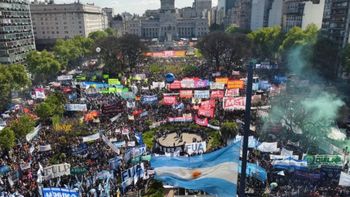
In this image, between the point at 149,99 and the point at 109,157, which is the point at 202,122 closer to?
the point at 149,99

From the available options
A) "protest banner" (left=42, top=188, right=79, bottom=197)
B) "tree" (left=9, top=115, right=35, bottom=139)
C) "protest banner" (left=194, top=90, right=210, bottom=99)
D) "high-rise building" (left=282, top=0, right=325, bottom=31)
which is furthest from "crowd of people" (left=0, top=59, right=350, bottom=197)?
"high-rise building" (left=282, top=0, right=325, bottom=31)

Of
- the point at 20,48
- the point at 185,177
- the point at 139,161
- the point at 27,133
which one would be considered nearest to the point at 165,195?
the point at 139,161

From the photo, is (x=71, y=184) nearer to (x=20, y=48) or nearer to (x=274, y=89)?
(x=274, y=89)

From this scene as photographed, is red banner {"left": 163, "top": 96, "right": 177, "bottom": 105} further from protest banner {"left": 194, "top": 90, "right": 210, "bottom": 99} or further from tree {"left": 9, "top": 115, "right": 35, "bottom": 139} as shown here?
tree {"left": 9, "top": 115, "right": 35, "bottom": 139}

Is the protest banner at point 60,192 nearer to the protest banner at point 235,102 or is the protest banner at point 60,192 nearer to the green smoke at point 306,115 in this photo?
the protest banner at point 235,102

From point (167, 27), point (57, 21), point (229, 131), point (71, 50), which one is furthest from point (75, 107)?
point (167, 27)

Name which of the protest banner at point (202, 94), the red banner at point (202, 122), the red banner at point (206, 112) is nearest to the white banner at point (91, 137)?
the red banner at point (202, 122)
